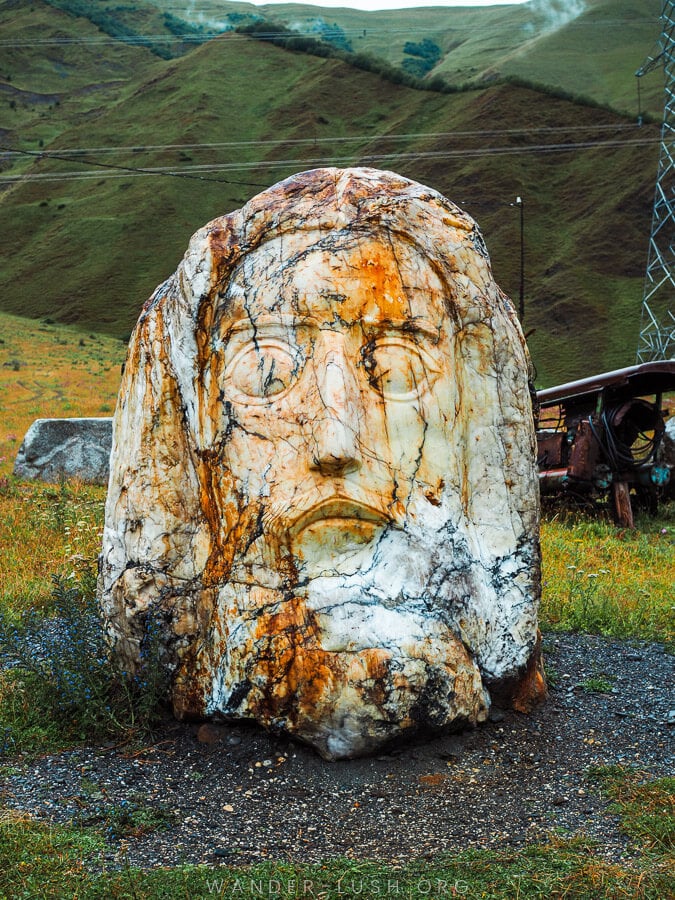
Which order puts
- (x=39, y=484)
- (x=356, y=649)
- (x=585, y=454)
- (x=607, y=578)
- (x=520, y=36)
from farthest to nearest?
(x=520, y=36) < (x=39, y=484) < (x=585, y=454) < (x=607, y=578) < (x=356, y=649)

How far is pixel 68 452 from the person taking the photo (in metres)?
14.7

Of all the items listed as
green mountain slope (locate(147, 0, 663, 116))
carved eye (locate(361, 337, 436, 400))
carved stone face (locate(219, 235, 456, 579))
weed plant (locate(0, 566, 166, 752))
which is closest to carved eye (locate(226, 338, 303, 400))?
carved stone face (locate(219, 235, 456, 579))

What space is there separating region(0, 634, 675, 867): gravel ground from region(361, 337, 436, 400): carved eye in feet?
6.43

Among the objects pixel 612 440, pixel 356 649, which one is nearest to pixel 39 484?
pixel 612 440

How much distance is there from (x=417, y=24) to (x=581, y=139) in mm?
74455

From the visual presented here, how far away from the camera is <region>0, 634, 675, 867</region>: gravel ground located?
15.1 feet

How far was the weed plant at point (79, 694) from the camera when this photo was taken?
574 centimetres

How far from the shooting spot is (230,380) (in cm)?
572

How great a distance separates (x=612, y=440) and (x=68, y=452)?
7837mm

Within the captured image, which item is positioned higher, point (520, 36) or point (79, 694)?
point (520, 36)

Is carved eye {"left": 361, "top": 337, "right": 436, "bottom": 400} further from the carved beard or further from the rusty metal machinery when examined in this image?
the rusty metal machinery

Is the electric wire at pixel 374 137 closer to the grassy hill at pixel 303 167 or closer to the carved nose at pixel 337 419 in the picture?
the grassy hill at pixel 303 167

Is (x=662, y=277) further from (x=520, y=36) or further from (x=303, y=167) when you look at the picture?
(x=520, y=36)

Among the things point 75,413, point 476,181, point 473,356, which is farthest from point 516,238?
point 473,356
